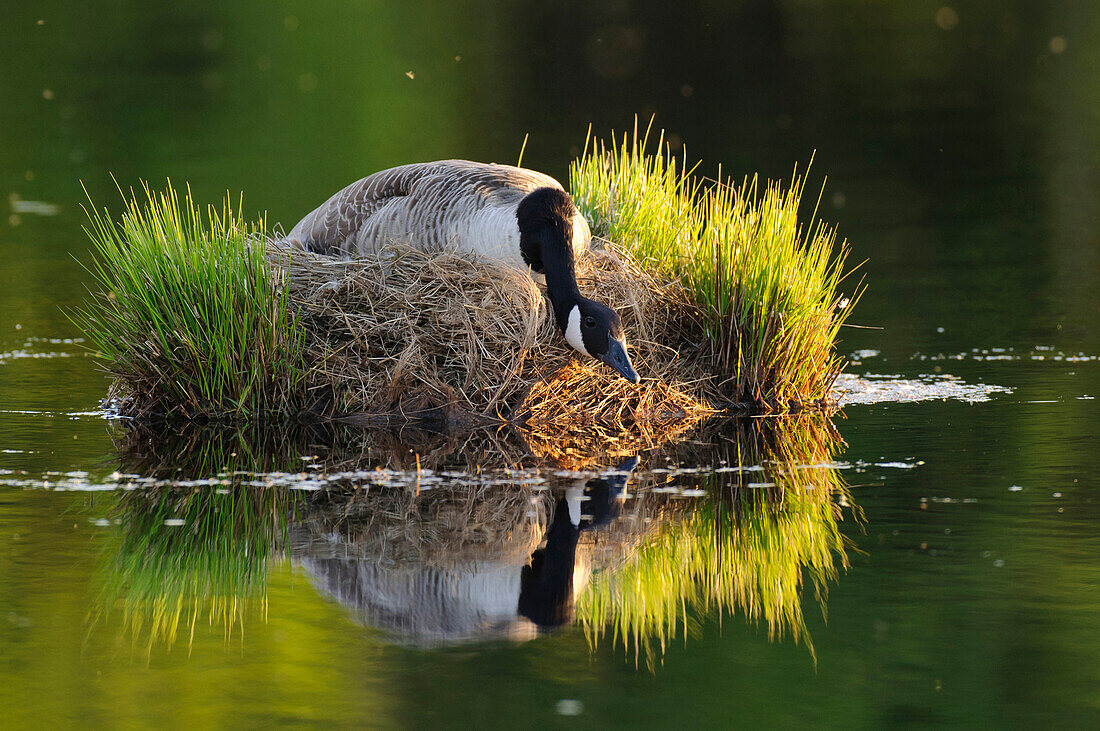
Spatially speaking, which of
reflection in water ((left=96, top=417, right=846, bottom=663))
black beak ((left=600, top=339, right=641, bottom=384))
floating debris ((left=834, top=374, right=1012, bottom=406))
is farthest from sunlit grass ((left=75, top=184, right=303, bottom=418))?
floating debris ((left=834, top=374, right=1012, bottom=406))

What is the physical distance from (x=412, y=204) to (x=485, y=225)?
0.82 meters

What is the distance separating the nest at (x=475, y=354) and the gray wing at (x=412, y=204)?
1.41ft

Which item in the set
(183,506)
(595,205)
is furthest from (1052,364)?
(183,506)

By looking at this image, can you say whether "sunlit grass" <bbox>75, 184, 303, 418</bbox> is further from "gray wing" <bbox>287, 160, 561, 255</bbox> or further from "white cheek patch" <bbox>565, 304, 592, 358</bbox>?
"white cheek patch" <bbox>565, 304, 592, 358</bbox>

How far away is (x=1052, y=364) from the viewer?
35.7 ft

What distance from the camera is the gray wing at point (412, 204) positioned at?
1057 cm

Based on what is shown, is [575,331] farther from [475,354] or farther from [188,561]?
[188,561]

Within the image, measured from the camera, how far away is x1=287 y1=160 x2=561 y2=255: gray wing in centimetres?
1057

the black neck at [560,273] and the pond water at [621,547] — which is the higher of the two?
the black neck at [560,273]

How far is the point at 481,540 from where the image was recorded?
22.5 feet

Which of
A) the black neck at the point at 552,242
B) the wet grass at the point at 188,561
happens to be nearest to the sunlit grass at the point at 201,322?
the black neck at the point at 552,242

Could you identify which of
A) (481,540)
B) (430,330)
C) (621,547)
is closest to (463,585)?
(481,540)

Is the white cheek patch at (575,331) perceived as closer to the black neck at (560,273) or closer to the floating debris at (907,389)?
the black neck at (560,273)

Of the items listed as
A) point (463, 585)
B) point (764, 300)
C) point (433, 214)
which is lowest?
point (463, 585)
